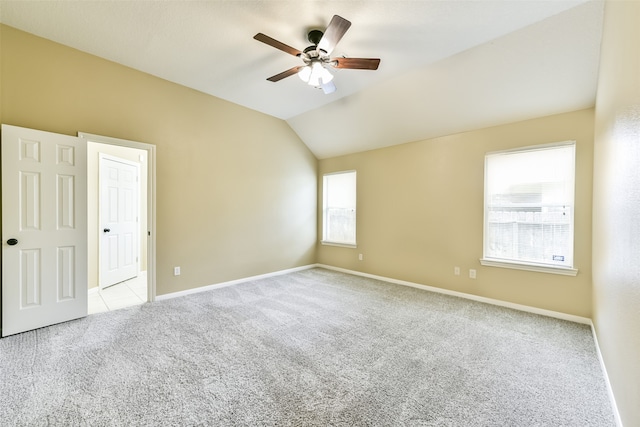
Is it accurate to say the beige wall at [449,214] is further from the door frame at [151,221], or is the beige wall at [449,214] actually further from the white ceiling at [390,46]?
the door frame at [151,221]

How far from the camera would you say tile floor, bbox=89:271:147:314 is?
11.4 feet

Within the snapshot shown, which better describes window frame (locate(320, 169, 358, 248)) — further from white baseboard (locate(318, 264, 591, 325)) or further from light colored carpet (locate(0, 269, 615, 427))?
light colored carpet (locate(0, 269, 615, 427))

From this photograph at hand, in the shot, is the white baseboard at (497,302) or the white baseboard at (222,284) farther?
the white baseboard at (222,284)

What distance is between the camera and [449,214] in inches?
159

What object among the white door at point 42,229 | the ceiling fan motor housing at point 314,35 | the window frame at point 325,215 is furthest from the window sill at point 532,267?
the white door at point 42,229

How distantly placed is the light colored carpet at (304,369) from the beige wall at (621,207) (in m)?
0.41

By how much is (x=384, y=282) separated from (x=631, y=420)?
344cm

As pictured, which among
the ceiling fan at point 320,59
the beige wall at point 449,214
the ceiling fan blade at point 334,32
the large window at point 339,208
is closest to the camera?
the ceiling fan blade at point 334,32

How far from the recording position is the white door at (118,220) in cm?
425

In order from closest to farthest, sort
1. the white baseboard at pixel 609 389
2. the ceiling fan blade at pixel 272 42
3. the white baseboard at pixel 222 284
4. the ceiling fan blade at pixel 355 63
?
the white baseboard at pixel 609 389, the ceiling fan blade at pixel 272 42, the ceiling fan blade at pixel 355 63, the white baseboard at pixel 222 284

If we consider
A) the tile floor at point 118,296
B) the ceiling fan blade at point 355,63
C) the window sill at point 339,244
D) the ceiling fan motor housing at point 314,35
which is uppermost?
the ceiling fan motor housing at point 314,35

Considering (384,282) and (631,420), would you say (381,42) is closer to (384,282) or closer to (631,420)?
(631,420)

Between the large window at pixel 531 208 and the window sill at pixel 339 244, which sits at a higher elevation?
the large window at pixel 531 208

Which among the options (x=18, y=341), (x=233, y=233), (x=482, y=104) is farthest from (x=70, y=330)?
(x=482, y=104)
